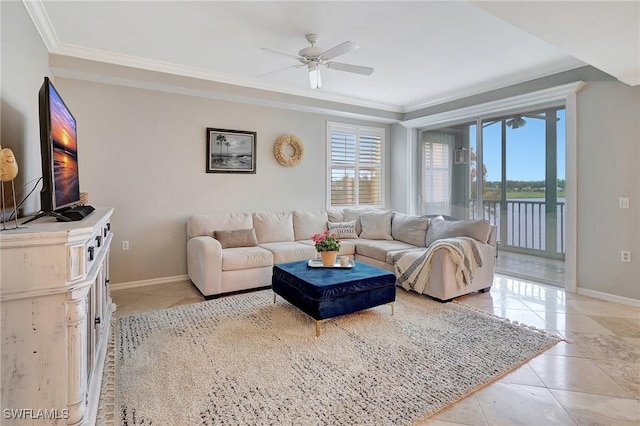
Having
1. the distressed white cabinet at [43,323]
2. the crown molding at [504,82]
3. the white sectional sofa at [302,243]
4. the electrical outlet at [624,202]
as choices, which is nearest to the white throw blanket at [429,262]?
the white sectional sofa at [302,243]

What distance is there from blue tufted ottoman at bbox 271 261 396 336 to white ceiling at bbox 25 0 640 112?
7.01 ft

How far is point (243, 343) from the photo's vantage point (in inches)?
102

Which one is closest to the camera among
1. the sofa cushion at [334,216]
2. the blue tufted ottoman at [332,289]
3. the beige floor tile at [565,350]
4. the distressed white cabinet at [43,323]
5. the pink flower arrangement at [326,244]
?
the distressed white cabinet at [43,323]

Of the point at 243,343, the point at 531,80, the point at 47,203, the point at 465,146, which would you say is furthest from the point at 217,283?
the point at 531,80

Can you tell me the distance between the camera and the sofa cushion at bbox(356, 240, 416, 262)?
424 cm

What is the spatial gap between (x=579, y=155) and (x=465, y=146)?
5.33ft

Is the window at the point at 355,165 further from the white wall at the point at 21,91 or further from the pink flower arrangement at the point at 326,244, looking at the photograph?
the white wall at the point at 21,91

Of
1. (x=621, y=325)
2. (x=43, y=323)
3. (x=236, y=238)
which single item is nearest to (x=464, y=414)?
(x=43, y=323)

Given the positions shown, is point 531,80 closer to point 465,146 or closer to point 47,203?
point 465,146

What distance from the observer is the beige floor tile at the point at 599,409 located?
175cm

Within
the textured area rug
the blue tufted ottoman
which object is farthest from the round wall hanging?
the textured area rug

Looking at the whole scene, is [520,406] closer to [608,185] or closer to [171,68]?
[608,185]

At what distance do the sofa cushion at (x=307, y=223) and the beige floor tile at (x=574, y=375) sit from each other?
318cm

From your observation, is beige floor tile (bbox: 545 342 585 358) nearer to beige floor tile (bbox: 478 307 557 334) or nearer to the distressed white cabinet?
beige floor tile (bbox: 478 307 557 334)
